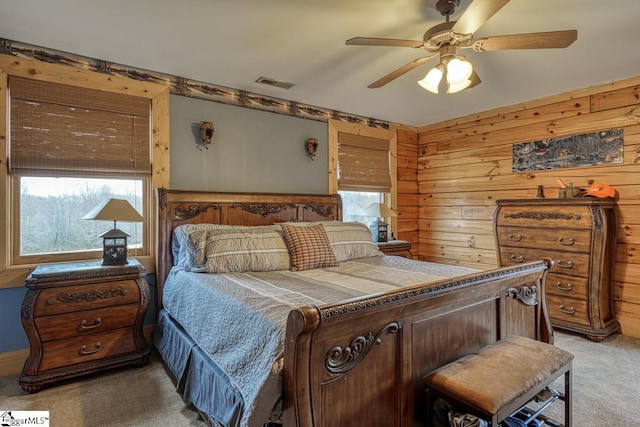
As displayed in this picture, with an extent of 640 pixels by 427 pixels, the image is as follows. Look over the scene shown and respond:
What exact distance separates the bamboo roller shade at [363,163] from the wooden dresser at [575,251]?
A: 1.70 metres

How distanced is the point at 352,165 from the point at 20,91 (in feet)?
10.7

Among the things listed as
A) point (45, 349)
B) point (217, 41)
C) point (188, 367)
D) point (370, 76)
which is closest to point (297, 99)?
point (370, 76)

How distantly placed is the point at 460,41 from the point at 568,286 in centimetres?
258

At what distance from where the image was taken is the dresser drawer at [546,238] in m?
3.11

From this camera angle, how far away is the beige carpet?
198cm

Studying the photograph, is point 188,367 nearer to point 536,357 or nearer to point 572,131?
point 536,357

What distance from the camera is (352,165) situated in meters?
4.43

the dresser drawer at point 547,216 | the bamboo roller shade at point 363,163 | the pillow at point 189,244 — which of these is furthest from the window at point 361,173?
the pillow at point 189,244

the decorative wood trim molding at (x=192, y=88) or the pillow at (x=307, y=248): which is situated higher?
the decorative wood trim molding at (x=192, y=88)

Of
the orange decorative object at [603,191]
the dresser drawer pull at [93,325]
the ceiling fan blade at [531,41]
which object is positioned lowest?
the dresser drawer pull at [93,325]

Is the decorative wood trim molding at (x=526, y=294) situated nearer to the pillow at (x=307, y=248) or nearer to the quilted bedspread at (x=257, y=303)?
the quilted bedspread at (x=257, y=303)

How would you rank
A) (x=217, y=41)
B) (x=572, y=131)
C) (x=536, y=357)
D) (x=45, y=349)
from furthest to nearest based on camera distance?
1. (x=572, y=131)
2. (x=217, y=41)
3. (x=45, y=349)
4. (x=536, y=357)

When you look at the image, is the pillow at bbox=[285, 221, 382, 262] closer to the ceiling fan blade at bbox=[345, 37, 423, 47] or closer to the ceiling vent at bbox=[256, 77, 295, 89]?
the ceiling vent at bbox=[256, 77, 295, 89]

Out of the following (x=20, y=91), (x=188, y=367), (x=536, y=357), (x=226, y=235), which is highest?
(x=20, y=91)
